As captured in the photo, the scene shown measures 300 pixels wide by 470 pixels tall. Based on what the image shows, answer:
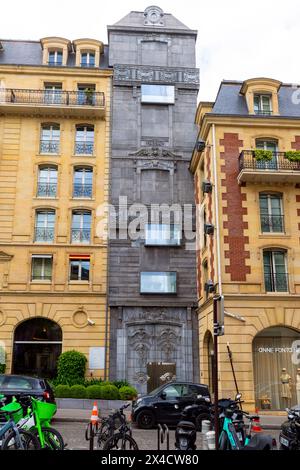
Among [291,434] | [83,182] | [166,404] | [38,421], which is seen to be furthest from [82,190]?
[291,434]

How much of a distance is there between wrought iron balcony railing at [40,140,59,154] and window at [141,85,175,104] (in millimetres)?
6158

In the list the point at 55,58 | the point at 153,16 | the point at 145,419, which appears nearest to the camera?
the point at 145,419

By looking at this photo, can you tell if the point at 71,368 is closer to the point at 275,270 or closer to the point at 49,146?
the point at 275,270

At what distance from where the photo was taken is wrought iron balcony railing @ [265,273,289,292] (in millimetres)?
20731

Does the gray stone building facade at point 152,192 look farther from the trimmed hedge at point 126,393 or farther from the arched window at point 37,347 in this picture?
the arched window at point 37,347

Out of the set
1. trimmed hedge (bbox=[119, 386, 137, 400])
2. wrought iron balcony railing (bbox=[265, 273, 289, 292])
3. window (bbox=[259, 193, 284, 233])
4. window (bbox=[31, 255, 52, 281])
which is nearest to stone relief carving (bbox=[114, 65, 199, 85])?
window (bbox=[259, 193, 284, 233])

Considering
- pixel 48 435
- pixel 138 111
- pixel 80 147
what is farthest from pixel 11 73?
pixel 48 435

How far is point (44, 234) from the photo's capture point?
25.2m

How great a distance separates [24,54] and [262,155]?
17.6 m

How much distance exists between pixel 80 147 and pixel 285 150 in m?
12.1

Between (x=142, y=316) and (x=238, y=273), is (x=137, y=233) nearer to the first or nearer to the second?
(x=142, y=316)

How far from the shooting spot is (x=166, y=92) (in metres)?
28.1

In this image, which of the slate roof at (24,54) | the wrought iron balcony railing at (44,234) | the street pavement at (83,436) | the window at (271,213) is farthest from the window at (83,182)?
the street pavement at (83,436)

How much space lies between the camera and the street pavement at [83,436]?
11.6 meters
